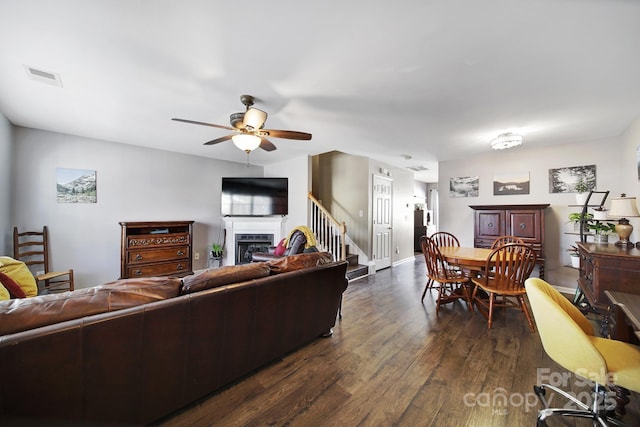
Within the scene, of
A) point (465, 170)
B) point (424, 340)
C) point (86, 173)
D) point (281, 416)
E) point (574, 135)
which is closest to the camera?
point (281, 416)

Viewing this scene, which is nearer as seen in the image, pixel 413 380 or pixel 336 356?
pixel 413 380

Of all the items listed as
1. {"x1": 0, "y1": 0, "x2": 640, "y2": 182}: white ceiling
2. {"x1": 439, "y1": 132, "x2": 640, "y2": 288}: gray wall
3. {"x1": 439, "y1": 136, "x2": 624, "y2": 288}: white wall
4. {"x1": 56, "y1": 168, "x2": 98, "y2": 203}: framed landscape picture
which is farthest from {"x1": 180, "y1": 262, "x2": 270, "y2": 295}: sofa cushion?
{"x1": 439, "y1": 136, "x2": 624, "y2": 288}: white wall

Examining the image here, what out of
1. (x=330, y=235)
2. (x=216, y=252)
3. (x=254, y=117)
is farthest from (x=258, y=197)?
(x=254, y=117)

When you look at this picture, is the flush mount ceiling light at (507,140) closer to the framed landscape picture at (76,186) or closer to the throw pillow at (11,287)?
the throw pillow at (11,287)

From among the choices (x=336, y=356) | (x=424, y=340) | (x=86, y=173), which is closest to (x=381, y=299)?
(x=424, y=340)

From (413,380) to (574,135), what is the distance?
418 cm

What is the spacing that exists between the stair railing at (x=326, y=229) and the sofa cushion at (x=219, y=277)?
276cm

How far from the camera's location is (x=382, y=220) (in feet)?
18.3

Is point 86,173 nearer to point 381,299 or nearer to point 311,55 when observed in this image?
point 311,55

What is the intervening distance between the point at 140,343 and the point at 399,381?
1702 mm

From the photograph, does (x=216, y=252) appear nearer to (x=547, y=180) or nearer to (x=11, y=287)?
(x=11, y=287)

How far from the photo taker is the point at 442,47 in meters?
1.71

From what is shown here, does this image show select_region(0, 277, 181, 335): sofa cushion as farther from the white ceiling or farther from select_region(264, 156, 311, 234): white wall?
select_region(264, 156, 311, 234): white wall

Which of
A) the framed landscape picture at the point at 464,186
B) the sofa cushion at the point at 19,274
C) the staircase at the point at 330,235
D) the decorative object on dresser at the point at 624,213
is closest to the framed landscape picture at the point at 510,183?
the framed landscape picture at the point at 464,186
